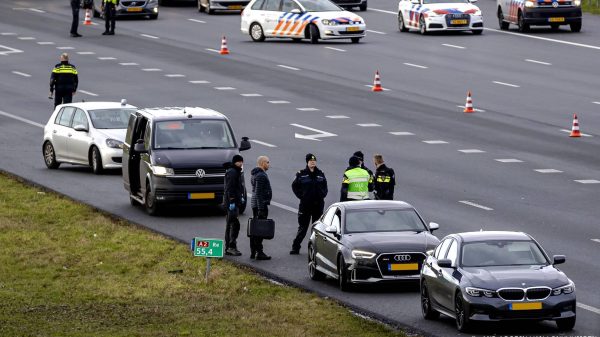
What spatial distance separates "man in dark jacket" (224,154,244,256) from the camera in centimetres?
2558

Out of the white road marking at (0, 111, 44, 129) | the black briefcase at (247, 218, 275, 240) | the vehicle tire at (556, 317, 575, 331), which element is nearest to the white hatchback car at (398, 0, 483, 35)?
the white road marking at (0, 111, 44, 129)

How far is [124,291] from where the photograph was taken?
75.6 ft

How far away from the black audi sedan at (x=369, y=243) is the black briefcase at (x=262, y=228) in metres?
0.86

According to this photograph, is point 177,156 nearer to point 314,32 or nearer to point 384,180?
point 384,180

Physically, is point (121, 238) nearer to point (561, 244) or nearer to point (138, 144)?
point (138, 144)

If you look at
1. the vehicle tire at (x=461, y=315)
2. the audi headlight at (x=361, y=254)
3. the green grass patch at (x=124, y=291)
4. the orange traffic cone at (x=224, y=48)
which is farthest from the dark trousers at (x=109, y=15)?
the vehicle tire at (x=461, y=315)

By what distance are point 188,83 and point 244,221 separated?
1980cm

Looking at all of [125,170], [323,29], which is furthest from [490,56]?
[125,170]

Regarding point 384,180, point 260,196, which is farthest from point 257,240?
point 384,180

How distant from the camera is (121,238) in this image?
27281mm

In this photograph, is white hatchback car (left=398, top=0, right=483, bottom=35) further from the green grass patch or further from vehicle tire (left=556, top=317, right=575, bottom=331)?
vehicle tire (left=556, top=317, right=575, bottom=331)

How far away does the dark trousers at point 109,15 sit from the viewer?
58.0m

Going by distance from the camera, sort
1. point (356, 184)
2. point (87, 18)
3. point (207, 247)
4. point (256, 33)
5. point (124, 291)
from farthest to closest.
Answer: point (87, 18), point (256, 33), point (356, 184), point (124, 291), point (207, 247)

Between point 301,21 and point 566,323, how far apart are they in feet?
125
